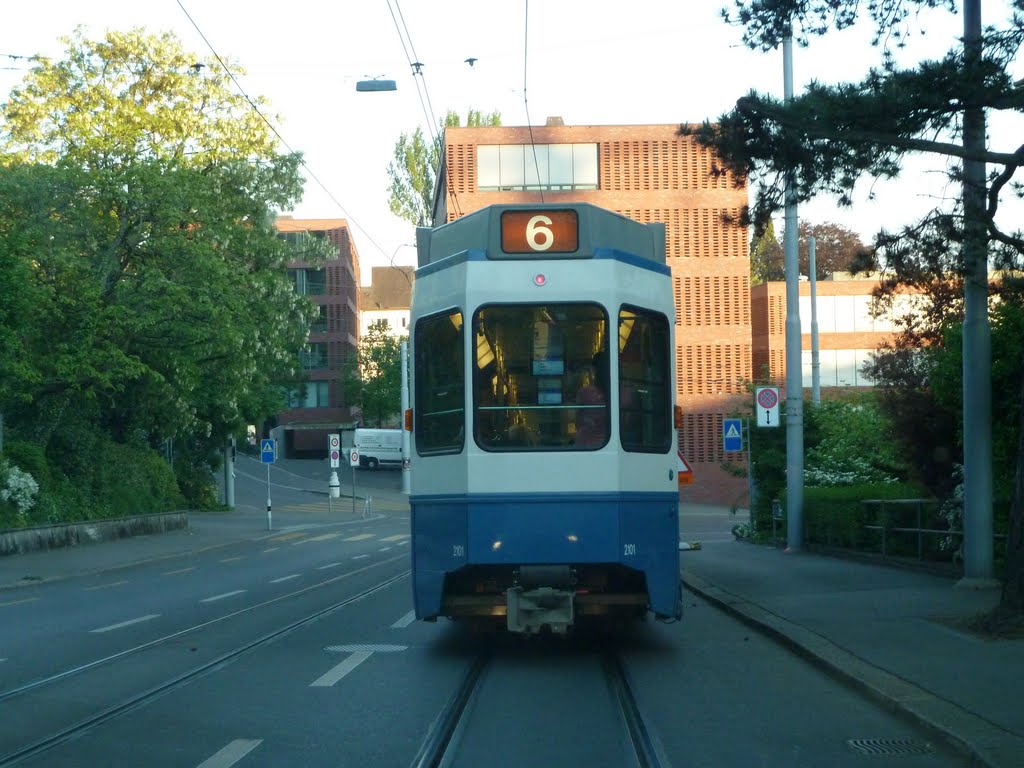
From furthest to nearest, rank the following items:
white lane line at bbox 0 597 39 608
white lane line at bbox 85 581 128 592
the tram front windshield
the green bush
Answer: the green bush
white lane line at bbox 85 581 128 592
white lane line at bbox 0 597 39 608
the tram front windshield

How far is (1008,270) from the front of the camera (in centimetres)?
1198

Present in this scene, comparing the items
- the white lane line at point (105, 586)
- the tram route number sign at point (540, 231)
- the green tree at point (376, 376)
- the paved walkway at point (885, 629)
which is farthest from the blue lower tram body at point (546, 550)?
the green tree at point (376, 376)

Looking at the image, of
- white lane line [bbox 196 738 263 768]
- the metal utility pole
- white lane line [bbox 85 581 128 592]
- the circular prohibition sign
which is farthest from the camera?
the circular prohibition sign

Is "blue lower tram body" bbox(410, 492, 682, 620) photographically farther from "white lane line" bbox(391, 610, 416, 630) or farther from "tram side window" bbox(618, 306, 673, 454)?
"white lane line" bbox(391, 610, 416, 630)

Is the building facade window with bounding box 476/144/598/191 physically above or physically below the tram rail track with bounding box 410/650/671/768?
above

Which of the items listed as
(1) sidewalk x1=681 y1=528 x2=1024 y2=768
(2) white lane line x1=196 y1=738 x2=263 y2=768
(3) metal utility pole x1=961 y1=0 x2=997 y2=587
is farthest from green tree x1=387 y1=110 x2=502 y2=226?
(2) white lane line x1=196 y1=738 x2=263 y2=768

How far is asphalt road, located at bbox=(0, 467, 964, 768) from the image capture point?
694 cm

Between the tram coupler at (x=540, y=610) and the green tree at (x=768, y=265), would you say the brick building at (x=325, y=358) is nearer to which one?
the green tree at (x=768, y=265)

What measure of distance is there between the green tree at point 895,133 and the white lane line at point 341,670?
5.26m

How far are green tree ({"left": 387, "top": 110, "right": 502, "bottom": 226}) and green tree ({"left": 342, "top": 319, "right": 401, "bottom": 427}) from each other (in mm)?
18353

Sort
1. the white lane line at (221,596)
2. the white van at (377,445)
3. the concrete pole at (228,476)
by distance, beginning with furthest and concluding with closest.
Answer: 1. the white van at (377,445)
2. the concrete pole at (228,476)
3. the white lane line at (221,596)

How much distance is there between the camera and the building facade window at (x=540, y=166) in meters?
64.9

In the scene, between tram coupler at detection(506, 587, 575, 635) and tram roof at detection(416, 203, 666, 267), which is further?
tram roof at detection(416, 203, 666, 267)

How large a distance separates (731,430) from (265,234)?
20128 millimetres
